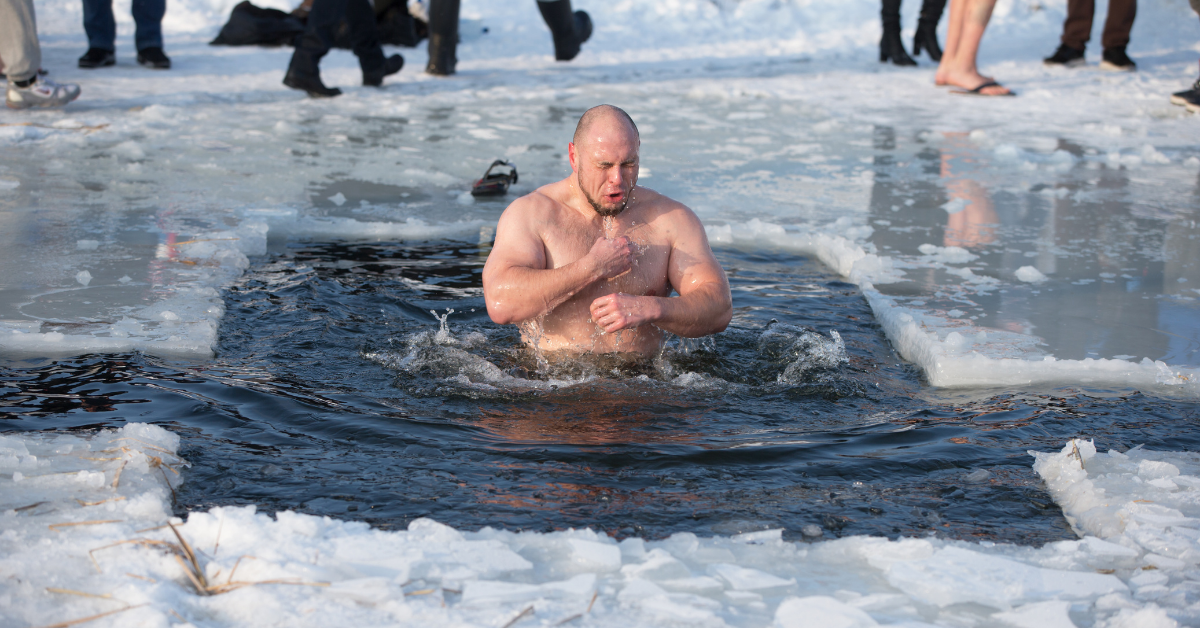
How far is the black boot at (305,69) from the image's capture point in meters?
8.11

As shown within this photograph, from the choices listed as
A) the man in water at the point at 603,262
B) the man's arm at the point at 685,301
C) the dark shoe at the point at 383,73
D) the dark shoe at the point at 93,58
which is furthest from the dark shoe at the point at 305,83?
the man's arm at the point at 685,301

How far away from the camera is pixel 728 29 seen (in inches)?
583

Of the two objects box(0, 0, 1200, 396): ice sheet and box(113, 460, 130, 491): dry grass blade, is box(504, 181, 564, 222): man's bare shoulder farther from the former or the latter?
box(113, 460, 130, 491): dry grass blade

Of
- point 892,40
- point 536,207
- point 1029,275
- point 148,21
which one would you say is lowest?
point 1029,275

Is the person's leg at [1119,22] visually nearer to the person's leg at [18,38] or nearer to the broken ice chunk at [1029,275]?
the broken ice chunk at [1029,275]

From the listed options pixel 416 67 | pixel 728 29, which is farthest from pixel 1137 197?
pixel 728 29

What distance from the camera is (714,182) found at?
252 inches

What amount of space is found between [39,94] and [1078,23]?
32.9ft

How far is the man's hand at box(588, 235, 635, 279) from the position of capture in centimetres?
335

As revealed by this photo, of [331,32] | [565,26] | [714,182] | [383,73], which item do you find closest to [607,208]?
[714,182]

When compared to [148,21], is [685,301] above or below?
below

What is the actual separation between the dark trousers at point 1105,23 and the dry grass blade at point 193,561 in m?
10.6

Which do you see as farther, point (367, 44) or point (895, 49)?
point (895, 49)

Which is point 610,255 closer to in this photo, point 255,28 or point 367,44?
point 367,44
